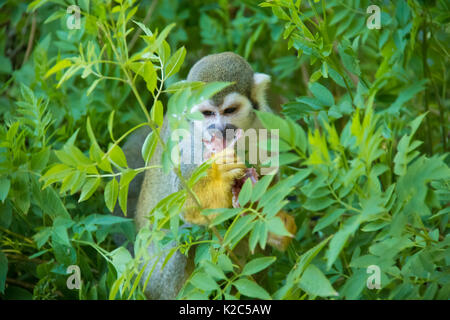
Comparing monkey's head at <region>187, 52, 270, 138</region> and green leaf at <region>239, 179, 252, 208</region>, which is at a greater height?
→ monkey's head at <region>187, 52, 270, 138</region>

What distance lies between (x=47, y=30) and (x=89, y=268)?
258 cm

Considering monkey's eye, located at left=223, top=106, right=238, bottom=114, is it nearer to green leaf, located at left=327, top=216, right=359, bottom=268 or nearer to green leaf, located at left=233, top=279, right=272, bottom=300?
green leaf, located at left=233, top=279, right=272, bottom=300

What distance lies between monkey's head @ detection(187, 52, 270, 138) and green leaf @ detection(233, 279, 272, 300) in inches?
49.2

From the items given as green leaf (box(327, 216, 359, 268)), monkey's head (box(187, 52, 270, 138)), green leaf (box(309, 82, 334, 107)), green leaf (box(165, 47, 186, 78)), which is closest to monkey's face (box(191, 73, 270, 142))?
monkey's head (box(187, 52, 270, 138))

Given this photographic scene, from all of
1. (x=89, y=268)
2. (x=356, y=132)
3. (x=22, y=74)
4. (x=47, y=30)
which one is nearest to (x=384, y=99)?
(x=356, y=132)

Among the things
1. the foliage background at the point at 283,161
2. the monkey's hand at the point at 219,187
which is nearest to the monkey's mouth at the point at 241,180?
the monkey's hand at the point at 219,187

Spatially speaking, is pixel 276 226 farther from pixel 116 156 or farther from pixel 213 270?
pixel 116 156

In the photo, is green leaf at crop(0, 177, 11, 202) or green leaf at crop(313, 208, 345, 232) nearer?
green leaf at crop(313, 208, 345, 232)

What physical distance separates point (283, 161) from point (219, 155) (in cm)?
92

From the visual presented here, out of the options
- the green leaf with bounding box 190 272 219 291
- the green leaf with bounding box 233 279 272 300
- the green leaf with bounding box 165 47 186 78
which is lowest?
the green leaf with bounding box 233 279 272 300

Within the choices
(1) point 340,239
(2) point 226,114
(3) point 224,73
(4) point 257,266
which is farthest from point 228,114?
(1) point 340,239

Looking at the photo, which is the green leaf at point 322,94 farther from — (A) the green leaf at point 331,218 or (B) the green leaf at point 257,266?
(B) the green leaf at point 257,266

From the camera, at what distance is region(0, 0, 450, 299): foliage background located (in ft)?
5.56

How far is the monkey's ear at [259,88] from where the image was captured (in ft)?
10.7
